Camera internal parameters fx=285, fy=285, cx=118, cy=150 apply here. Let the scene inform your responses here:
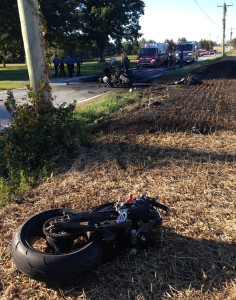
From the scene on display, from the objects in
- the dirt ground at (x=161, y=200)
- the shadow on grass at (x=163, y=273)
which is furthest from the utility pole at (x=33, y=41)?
the shadow on grass at (x=163, y=273)

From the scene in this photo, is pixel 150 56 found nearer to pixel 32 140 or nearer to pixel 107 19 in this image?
pixel 107 19

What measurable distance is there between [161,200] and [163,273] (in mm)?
1331

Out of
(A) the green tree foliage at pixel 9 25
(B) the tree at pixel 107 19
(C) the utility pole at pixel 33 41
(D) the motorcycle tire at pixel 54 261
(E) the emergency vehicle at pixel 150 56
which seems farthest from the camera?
(B) the tree at pixel 107 19

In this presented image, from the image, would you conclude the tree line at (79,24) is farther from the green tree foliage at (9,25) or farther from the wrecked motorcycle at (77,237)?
the wrecked motorcycle at (77,237)

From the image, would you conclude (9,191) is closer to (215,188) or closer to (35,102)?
(35,102)

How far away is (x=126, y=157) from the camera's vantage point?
5.35 m

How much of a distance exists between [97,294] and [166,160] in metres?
3.06

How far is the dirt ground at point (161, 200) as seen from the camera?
2.47 meters

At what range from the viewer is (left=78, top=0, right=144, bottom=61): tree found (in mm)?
42031

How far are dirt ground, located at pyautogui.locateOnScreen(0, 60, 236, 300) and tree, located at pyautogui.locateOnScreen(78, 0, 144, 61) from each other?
38592mm

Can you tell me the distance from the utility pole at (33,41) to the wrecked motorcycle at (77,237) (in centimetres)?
346

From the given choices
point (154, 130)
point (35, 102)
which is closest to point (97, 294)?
point (35, 102)

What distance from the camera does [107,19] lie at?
43031 mm

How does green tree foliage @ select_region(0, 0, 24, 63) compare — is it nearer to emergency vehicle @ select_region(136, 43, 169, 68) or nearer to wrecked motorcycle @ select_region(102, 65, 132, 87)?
wrecked motorcycle @ select_region(102, 65, 132, 87)
